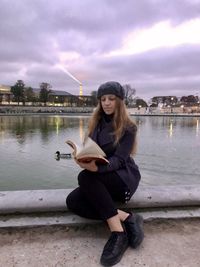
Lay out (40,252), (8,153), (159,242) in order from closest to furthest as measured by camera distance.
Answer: (40,252) → (159,242) → (8,153)

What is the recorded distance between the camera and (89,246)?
308cm

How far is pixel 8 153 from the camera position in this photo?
740 inches

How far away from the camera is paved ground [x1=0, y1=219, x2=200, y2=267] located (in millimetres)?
2805

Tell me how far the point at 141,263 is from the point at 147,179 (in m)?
10.1

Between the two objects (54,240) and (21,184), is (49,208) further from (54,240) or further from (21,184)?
(21,184)

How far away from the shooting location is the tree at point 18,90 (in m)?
115

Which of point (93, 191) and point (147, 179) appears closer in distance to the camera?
point (93, 191)

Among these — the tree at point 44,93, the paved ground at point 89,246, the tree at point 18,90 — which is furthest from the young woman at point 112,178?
the tree at point 44,93

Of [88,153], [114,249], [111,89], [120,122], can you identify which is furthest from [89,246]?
[111,89]

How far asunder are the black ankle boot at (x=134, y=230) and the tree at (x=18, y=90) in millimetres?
116563

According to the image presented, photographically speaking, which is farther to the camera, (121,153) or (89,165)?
(121,153)

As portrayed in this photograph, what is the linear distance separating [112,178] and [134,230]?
537 mm

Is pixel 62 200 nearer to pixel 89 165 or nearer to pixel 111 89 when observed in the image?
pixel 89 165

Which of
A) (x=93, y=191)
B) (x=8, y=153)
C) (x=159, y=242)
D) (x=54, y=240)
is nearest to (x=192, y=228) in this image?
(x=159, y=242)
